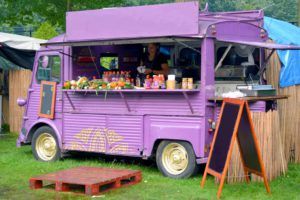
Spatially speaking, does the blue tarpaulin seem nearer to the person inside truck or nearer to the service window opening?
the service window opening

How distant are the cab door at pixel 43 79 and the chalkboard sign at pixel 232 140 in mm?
3705

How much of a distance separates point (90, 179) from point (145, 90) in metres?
1.82

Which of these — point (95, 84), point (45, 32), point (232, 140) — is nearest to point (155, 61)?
point (95, 84)

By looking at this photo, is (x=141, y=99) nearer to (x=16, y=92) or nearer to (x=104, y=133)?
(x=104, y=133)

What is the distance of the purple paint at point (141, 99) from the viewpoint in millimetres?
8805

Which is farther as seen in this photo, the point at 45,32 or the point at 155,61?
the point at 45,32

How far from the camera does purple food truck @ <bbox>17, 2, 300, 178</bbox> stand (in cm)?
885

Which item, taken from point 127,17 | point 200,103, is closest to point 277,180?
point 200,103

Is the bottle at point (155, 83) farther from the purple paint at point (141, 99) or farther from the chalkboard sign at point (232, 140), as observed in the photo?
the chalkboard sign at point (232, 140)

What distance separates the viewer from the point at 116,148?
32.3 ft

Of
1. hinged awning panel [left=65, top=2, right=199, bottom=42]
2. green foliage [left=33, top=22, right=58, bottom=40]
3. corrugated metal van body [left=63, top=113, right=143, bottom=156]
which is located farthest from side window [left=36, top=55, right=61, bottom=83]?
green foliage [left=33, top=22, right=58, bottom=40]

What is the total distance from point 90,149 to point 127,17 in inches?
97.0

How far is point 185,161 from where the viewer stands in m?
9.07

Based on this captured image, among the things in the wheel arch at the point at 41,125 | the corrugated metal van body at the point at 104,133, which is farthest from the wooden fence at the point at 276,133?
the wheel arch at the point at 41,125
